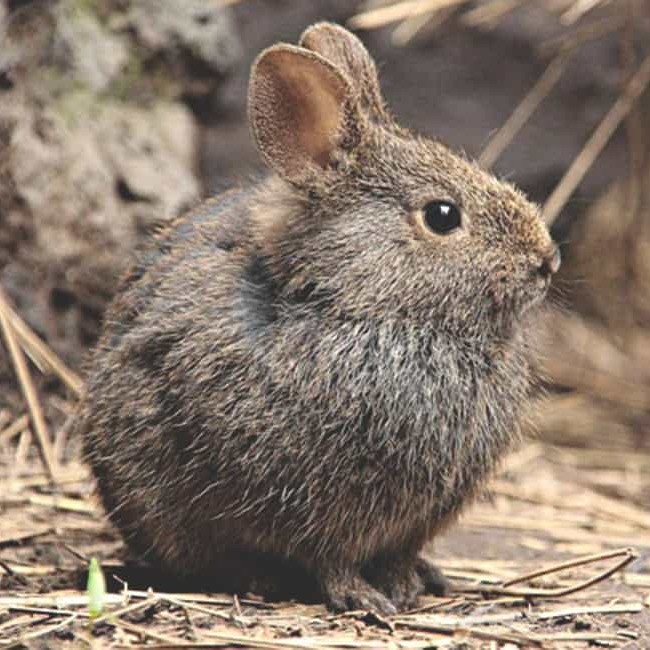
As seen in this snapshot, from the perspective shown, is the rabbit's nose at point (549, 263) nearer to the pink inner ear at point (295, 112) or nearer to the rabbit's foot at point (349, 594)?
the pink inner ear at point (295, 112)

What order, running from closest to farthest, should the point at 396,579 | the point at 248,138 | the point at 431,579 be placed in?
the point at 396,579, the point at 431,579, the point at 248,138

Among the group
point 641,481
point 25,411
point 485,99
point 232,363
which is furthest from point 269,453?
point 485,99

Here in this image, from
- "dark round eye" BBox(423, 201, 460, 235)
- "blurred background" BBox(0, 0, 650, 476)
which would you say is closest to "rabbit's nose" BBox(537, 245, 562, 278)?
"dark round eye" BBox(423, 201, 460, 235)

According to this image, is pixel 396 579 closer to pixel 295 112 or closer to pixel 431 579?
pixel 431 579

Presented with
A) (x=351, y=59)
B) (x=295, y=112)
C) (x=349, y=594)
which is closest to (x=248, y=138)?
(x=351, y=59)

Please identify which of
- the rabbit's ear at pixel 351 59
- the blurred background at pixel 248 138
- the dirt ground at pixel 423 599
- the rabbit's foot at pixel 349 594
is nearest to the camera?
the dirt ground at pixel 423 599

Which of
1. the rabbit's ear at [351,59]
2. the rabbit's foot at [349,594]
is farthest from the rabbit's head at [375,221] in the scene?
the rabbit's foot at [349,594]

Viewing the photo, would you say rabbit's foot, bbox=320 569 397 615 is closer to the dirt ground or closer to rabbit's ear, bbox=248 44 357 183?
the dirt ground
